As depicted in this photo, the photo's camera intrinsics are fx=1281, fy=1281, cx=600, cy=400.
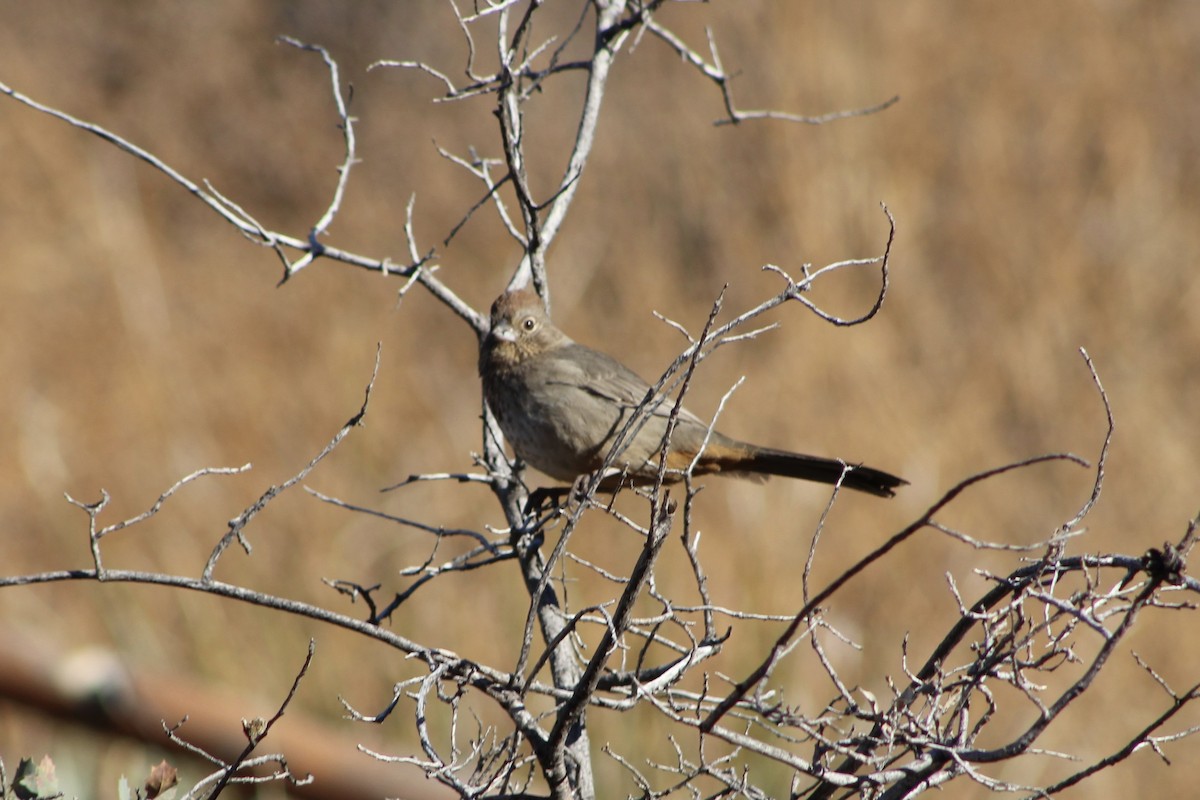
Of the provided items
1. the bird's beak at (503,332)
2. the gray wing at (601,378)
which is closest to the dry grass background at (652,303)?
the gray wing at (601,378)

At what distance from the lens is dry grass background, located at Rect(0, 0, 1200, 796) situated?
7.24 m

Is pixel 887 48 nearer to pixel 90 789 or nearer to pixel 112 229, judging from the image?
pixel 112 229

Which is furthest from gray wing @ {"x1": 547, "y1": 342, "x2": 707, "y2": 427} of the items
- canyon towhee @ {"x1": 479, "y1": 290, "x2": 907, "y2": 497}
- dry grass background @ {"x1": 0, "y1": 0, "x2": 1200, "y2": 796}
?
dry grass background @ {"x1": 0, "y1": 0, "x2": 1200, "y2": 796}

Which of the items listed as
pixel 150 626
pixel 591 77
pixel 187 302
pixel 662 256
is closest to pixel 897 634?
pixel 662 256

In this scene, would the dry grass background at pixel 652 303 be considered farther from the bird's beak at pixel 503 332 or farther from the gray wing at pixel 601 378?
the bird's beak at pixel 503 332

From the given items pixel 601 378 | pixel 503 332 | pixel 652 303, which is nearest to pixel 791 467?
pixel 601 378

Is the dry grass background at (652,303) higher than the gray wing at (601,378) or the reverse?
higher

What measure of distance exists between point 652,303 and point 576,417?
16.7ft

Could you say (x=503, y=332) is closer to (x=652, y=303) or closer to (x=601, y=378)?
(x=601, y=378)

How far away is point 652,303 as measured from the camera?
29.7 feet

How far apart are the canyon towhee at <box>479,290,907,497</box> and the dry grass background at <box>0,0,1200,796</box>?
7.10 ft

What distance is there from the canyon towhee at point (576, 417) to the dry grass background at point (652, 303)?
2.16 meters

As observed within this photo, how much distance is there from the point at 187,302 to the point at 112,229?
3.17ft

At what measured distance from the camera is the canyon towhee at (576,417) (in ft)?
13.0
